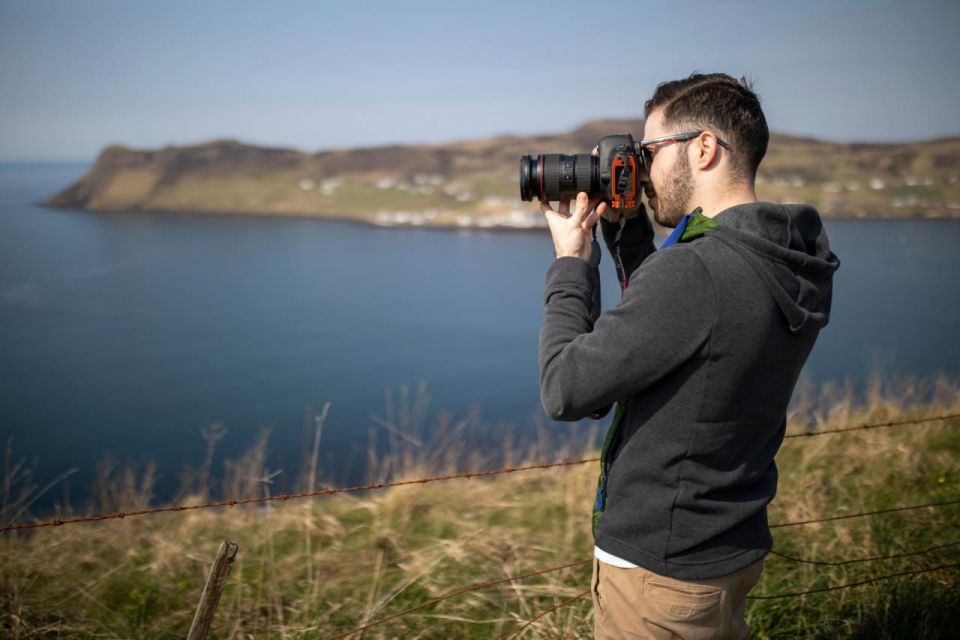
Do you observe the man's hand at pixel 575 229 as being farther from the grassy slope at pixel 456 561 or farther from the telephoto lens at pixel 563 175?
the grassy slope at pixel 456 561

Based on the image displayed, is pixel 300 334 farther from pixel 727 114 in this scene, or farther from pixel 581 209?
pixel 727 114

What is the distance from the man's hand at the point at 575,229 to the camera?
1062 millimetres

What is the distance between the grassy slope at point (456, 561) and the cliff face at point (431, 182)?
22111 millimetres

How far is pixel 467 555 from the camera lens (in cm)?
239

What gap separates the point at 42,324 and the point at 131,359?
4.31 meters

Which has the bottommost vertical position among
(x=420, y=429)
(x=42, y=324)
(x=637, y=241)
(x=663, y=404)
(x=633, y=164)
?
(x=420, y=429)

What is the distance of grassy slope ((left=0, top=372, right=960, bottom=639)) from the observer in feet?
6.17

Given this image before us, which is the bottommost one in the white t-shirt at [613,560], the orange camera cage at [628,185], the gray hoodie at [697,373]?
the white t-shirt at [613,560]

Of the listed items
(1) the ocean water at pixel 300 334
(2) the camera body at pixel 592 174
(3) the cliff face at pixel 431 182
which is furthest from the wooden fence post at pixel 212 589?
(3) the cliff face at pixel 431 182

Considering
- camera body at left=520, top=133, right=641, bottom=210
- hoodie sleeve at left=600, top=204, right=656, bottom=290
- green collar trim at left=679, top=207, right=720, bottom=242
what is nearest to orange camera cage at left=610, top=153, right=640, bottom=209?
camera body at left=520, top=133, right=641, bottom=210

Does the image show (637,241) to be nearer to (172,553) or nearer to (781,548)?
(781,548)

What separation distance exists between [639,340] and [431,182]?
3485 centimetres

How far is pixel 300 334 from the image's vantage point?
16969 millimetres

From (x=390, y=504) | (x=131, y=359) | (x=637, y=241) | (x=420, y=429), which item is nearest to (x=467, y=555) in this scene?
(x=390, y=504)
